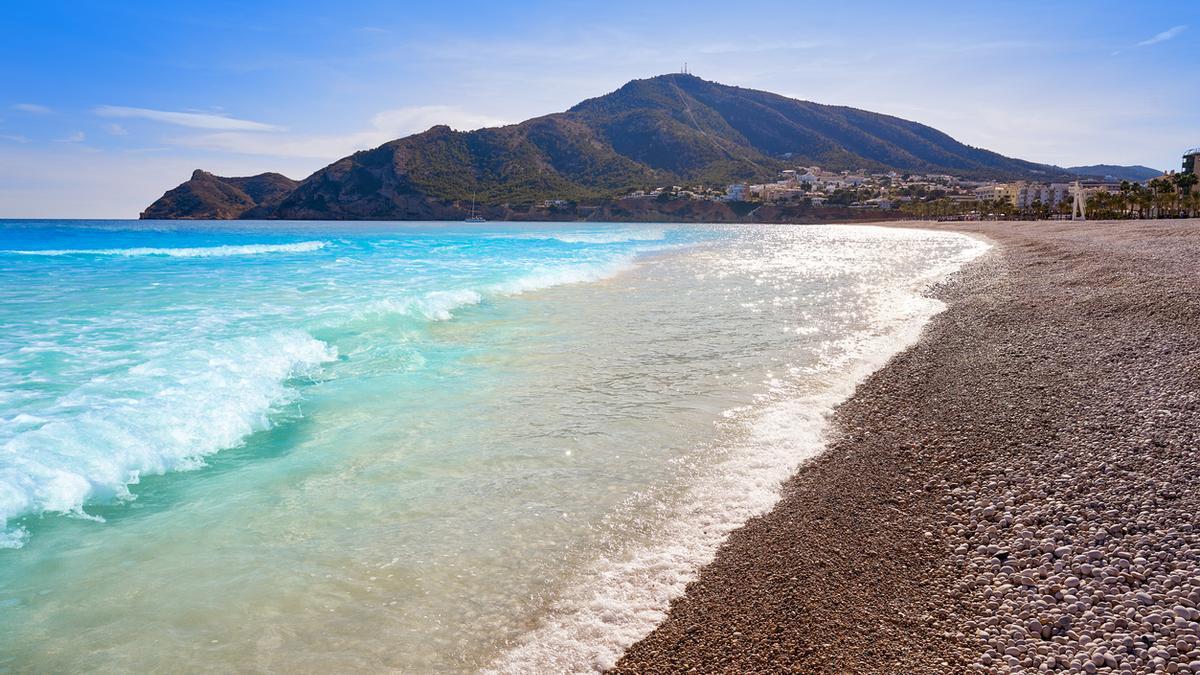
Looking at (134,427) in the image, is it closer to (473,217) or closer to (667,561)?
(667,561)

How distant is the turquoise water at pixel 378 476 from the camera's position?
384 cm

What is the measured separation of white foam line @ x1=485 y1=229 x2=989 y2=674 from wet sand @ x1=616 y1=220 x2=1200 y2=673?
0.50 feet

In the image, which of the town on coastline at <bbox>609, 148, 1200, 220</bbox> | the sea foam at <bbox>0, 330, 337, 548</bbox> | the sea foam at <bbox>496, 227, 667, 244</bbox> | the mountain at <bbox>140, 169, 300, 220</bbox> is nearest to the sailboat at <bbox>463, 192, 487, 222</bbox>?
the town on coastline at <bbox>609, 148, 1200, 220</bbox>

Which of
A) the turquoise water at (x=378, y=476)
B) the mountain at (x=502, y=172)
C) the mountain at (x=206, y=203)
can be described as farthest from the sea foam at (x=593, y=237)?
the mountain at (x=206, y=203)

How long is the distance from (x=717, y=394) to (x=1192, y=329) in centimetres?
695

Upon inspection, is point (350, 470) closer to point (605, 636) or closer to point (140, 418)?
point (140, 418)

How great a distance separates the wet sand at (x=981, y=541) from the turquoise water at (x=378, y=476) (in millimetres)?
449

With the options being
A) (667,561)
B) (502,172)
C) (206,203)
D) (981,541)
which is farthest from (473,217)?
(981,541)

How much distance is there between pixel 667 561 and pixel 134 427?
614 centimetres

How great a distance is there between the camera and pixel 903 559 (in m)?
4.12

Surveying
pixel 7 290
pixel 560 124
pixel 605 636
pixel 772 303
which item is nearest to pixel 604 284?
pixel 772 303

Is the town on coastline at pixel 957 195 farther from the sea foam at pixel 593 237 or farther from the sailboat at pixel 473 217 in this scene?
the sea foam at pixel 593 237

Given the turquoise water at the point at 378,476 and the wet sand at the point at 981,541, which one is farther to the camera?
the turquoise water at the point at 378,476

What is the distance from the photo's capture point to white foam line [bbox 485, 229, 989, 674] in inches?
141
